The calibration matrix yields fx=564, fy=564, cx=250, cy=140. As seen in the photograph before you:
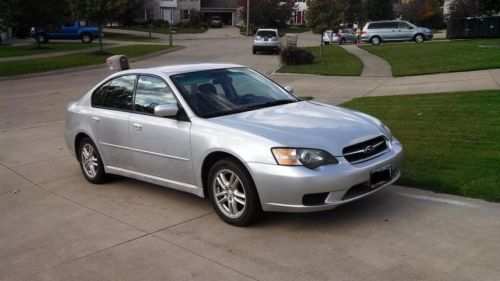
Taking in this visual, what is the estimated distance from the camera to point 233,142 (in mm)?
5191

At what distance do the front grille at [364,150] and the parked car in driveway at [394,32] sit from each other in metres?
36.0

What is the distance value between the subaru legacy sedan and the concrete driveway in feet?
0.99

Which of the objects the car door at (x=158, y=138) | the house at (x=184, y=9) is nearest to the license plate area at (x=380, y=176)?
the car door at (x=158, y=138)

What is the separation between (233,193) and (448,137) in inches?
170

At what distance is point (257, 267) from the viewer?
14.4ft

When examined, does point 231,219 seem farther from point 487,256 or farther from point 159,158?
point 487,256

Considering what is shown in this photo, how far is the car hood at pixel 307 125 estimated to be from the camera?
16.4ft

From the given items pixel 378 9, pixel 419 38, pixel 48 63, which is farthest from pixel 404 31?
pixel 378 9

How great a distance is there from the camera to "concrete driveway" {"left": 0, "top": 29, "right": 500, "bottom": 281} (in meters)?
4.34

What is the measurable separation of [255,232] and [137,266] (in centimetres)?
115

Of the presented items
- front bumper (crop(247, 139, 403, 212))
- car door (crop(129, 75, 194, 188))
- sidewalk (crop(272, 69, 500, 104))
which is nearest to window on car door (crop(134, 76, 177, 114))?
car door (crop(129, 75, 194, 188))

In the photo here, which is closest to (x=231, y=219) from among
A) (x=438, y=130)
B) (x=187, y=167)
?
(x=187, y=167)

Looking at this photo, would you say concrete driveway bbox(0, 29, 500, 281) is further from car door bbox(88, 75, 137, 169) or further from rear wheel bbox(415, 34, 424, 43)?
rear wheel bbox(415, 34, 424, 43)

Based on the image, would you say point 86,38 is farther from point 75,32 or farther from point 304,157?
point 304,157
